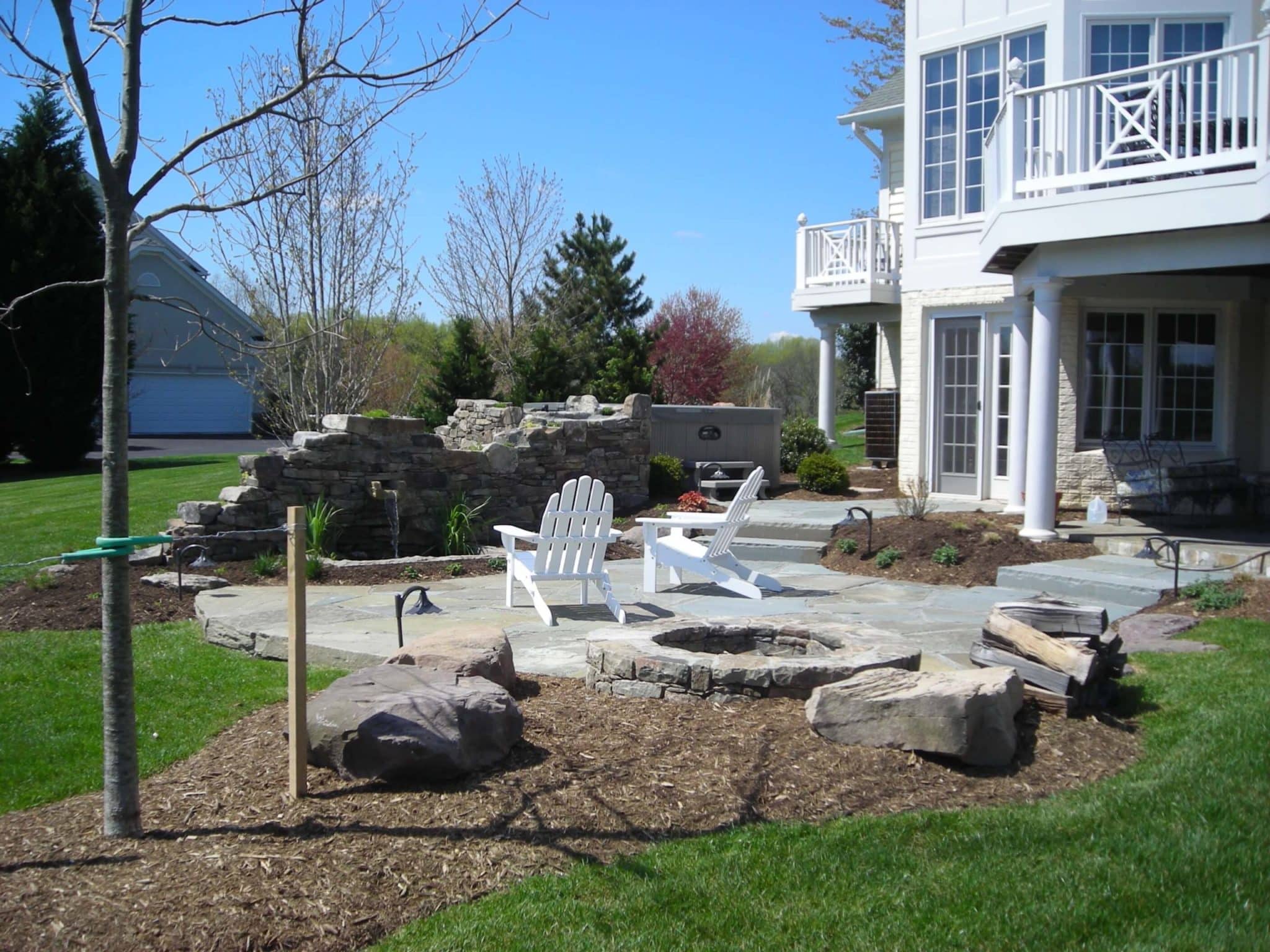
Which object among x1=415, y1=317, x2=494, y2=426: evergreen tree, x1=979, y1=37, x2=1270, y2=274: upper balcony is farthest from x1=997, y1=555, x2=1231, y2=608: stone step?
x1=415, y1=317, x2=494, y2=426: evergreen tree

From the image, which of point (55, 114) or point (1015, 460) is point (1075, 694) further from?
point (55, 114)

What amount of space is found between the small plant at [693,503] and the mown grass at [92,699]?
25.9 feet

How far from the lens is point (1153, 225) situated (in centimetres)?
913

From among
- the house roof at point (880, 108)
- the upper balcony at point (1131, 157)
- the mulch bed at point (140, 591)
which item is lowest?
the mulch bed at point (140, 591)

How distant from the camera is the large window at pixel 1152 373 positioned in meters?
12.8

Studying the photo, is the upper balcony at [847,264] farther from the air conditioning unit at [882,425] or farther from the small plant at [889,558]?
the small plant at [889,558]

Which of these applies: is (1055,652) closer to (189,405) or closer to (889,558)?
(889,558)

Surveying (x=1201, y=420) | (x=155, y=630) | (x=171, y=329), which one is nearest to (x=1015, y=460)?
(x=1201, y=420)

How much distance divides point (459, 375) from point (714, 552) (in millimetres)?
11750

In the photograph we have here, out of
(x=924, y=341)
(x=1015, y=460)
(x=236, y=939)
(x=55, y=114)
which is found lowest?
(x=236, y=939)

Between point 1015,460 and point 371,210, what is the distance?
365 inches

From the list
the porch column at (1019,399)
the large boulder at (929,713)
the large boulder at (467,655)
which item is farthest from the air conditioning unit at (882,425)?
the large boulder at (929,713)

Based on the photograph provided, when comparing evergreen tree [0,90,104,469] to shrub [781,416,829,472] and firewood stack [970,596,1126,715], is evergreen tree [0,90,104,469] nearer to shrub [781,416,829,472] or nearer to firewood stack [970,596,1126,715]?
shrub [781,416,829,472]

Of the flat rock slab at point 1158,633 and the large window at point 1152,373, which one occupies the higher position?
the large window at point 1152,373
